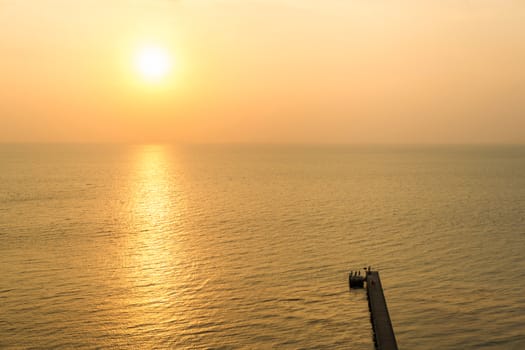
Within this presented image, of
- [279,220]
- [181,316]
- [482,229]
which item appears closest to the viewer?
[181,316]

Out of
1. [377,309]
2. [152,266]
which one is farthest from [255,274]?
[377,309]

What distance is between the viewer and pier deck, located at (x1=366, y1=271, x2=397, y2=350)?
A: 1423 inches

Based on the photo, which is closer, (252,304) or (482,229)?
(252,304)

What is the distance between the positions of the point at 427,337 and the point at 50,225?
213 ft

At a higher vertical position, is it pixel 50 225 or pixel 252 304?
pixel 50 225

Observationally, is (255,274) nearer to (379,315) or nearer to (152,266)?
(152,266)

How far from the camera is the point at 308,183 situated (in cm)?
16350

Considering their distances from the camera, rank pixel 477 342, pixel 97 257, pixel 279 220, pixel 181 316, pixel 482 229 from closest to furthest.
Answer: pixel 477 342 < pixel 181 316 < pixel 97 257 < pixel 482 229 < pixel 279 220

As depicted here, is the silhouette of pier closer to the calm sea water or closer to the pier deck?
the pier deck

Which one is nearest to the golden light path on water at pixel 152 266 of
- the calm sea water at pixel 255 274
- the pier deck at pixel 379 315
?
the calm sea water at pixel 255 274

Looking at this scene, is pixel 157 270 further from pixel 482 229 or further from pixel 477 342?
pixel 482 229

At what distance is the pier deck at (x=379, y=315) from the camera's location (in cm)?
3616

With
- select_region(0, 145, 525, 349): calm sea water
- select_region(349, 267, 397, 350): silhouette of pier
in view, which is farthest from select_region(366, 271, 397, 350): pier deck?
select_region(0, 145, 525, 349): calm sea water

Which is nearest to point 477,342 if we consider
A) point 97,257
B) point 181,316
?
point 181,316
